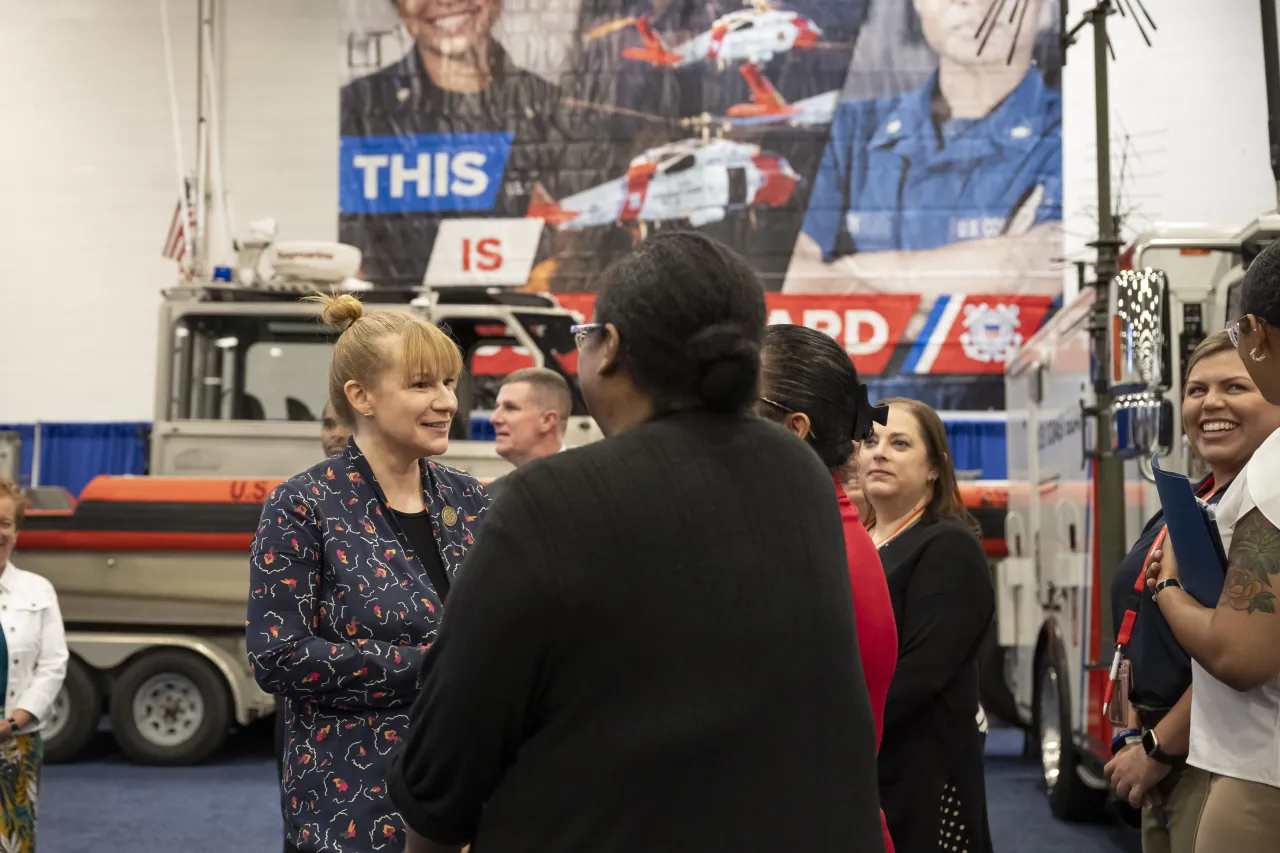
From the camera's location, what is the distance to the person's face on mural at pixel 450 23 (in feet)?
47.3

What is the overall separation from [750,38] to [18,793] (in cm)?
1161

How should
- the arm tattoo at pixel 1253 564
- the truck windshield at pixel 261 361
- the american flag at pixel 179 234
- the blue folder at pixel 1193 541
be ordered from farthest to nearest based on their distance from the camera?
the american flag at pixel 179 234
the truck windshield at pixel 261 361
the blue folder at pixel 1193 541
the arm tattoo at pixel 1253 564

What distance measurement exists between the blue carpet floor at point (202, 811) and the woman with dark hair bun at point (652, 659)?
516 centimetres

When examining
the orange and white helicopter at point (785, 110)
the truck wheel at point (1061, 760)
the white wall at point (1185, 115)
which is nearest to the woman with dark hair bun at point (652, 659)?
the truck wheel at point (1061, 760)

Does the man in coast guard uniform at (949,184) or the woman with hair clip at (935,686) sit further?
the man in coast guard uniform at (949,184)

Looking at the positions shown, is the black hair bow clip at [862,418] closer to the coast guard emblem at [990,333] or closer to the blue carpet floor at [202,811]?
the blue carpet floor at [202,811]

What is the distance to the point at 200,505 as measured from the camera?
7961 millimetres

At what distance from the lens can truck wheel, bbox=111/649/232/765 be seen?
8008mm

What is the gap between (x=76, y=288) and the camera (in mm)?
15523

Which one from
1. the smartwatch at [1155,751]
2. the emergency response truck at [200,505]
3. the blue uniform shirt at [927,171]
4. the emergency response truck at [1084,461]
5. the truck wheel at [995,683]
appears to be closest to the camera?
the smartwatch at [1155,751]

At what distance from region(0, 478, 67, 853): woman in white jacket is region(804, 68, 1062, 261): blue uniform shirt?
10457 millimetres

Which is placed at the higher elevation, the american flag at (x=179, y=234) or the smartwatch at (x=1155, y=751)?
the american flag at (x=179, y=234)

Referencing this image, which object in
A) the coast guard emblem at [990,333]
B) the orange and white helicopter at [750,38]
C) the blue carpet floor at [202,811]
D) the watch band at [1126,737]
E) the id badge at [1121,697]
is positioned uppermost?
the orange and white helicopter at [750,38]

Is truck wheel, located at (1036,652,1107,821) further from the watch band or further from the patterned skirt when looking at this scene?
the patterned skirt
